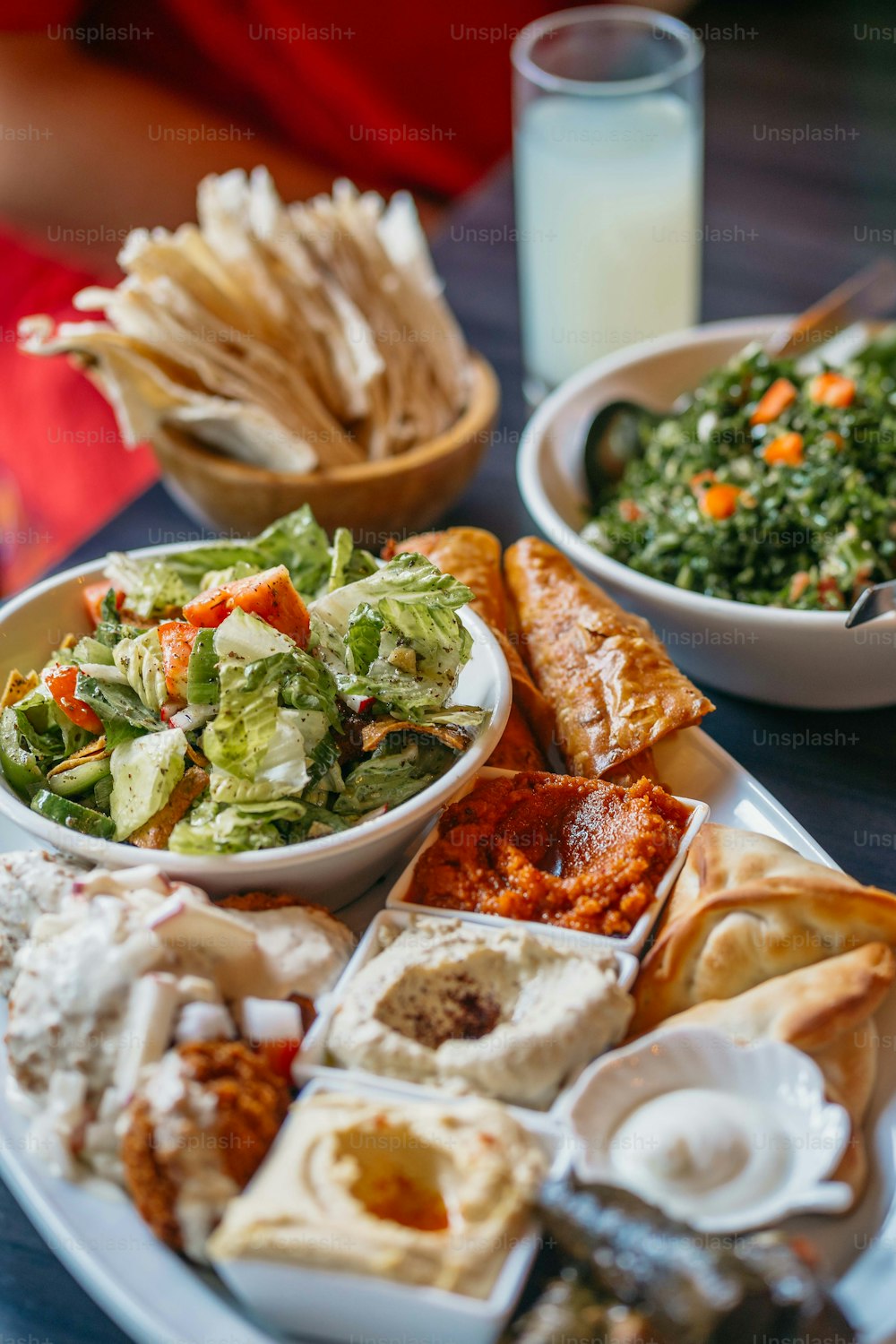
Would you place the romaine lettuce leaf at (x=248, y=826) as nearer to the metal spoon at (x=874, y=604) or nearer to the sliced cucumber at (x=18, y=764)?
the sliced cucumber at (x=18, y=764)

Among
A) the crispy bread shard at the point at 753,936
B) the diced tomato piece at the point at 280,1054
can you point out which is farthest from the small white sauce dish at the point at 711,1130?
the diced tomato piece at the point at 280,1054

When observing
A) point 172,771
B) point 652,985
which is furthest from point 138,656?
point 652,985

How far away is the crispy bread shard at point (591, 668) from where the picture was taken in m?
1.94

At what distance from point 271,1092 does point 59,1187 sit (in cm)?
26

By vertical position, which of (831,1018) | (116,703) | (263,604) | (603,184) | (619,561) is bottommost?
(619,561)

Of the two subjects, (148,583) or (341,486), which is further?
(341,486)

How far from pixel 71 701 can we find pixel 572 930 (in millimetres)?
802

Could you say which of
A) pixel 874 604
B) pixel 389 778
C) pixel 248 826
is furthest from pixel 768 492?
pixel 248 826

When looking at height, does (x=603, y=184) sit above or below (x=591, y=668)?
above

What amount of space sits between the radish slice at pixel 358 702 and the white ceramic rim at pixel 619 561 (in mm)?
590

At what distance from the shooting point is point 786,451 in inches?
97.3

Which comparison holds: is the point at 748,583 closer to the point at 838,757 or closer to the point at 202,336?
the point at 838,757

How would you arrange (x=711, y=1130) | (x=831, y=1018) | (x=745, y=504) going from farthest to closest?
(x=745, y=504) < (x=831, y=1018) < (x=711, y=1130)

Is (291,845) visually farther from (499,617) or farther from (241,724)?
(499,617)
